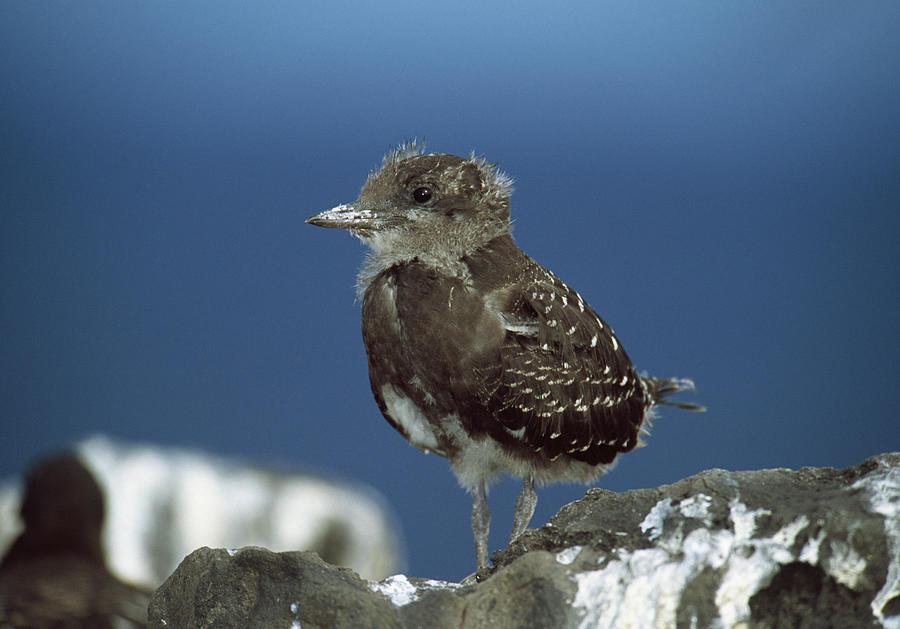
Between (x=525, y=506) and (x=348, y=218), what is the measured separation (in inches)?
59.3

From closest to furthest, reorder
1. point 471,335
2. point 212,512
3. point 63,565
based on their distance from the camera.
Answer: point 471,335 < point 63,565 < point 212,512

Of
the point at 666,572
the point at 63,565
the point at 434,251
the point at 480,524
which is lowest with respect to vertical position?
the point at 63,565

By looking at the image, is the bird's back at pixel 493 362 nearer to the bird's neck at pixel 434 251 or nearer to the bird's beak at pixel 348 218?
the bird's neck at pixel 434 251

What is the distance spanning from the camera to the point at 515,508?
14.3ft

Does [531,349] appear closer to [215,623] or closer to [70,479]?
[215,623]

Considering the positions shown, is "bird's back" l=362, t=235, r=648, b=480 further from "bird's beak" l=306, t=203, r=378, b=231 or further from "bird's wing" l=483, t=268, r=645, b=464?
"bird's beak" l=306, t=203, r=378, b=231

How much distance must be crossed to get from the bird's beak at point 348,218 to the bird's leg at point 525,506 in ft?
4.40

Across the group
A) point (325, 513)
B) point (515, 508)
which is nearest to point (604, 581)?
point (515, 508)

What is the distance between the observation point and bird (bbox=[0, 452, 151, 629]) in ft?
17.7

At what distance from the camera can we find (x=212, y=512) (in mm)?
7215

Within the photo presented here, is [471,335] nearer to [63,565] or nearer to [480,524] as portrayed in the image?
[480,524]

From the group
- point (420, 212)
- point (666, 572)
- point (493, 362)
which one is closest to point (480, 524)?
point (493, 362)

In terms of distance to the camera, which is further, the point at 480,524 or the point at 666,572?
the point at 480,524

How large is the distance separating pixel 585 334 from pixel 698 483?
1437 millimetres
